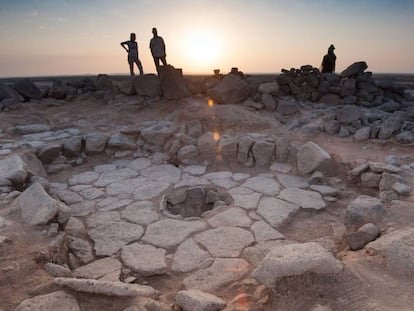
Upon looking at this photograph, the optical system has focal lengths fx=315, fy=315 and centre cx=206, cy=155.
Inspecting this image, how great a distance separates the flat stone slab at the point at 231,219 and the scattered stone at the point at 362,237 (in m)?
1.27

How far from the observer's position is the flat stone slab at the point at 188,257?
3303 millimetres

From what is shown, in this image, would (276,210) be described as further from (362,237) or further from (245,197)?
(362,237)

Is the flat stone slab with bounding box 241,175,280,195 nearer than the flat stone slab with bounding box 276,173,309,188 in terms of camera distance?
Yes

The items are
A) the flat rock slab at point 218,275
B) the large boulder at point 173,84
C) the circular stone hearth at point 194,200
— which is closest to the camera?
the flat rock slab at point 218,275

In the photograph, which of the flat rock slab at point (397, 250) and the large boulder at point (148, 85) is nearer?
the flat rock slab at point (397, 250)

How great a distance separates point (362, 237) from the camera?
3061mm

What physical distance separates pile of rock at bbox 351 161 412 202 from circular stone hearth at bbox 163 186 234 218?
6.77ft

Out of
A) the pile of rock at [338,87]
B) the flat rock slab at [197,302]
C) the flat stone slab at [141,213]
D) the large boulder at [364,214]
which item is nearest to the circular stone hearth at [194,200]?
the flat stone slab at [141,213]

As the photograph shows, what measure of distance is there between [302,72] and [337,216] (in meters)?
6.52

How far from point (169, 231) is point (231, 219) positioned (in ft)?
2.69

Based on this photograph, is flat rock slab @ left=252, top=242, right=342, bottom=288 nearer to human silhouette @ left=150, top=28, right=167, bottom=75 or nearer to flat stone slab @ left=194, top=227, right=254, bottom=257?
flat stone slab @ left=194, top=227, right=254, bottom=257

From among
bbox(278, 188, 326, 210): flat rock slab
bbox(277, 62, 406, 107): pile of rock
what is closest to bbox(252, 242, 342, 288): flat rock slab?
bbox(278, 188, 326, 210): flat rock slab

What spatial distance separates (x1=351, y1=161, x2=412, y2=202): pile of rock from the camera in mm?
4109

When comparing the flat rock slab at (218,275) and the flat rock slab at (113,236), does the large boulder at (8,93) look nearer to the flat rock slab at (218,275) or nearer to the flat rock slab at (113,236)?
the flat rock slab at (113,236)
